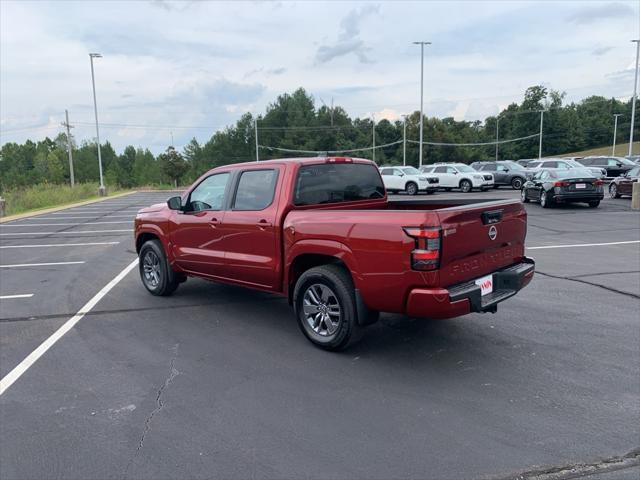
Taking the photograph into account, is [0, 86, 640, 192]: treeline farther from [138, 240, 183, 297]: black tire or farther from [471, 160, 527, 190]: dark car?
[138, 240, 183, 297]: black tire

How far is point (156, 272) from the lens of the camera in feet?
24.0

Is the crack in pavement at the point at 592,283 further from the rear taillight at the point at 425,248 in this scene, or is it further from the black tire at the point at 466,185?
the black tire at the point at 466,185

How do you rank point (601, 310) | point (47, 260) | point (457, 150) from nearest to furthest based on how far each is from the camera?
point (601, 310)
point (47, 260)
point (457, 150)

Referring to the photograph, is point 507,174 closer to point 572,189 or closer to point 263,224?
point 572,189

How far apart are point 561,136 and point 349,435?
4479 inches

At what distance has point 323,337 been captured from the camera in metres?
5.02

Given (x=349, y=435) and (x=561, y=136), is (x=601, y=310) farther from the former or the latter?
(x=561, y=136)

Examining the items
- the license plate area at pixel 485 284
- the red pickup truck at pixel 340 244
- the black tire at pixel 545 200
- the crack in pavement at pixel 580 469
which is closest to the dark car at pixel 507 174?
the black tire at pixel 545 200

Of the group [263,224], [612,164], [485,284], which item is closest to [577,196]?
[485,284]

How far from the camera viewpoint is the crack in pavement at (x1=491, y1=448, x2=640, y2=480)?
9.81 feet

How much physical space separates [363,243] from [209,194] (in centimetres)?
272

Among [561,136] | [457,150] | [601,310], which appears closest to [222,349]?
[601,310]

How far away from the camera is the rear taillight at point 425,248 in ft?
13.4

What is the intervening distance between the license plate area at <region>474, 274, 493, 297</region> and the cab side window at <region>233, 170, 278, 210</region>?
7.49 ft
